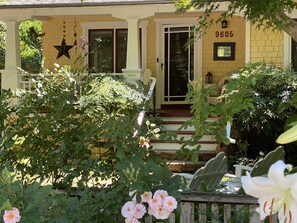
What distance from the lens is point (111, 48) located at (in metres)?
14.8

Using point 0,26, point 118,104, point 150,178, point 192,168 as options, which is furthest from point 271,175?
point 0,26

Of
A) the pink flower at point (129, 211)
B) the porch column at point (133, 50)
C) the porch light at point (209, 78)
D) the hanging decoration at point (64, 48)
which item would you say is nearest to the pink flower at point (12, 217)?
the pink flower at point (129, 211)

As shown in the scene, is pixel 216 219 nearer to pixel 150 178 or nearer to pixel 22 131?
pixel 150 178

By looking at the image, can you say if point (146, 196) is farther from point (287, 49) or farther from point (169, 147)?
point (287, 49)

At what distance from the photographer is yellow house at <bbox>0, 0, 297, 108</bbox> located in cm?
1216

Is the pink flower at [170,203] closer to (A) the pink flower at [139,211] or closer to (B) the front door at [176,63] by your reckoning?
(A) the pink flower at [139,211]

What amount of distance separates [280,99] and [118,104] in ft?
13.4

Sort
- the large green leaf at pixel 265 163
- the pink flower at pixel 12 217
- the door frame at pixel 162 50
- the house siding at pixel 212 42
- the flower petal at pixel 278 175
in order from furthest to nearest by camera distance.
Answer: the door frame at pixel 162 50
the house siding at pixel 212 42
the large green leaf at pixel 265 163
the pink flower at pixel 12 217
the flower petal at pixel 278 175

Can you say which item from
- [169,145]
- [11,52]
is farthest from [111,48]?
[169,145]

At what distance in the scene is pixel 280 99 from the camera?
9.98 m

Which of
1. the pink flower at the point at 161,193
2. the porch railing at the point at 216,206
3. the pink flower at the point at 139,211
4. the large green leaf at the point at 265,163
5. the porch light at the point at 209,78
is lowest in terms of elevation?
the porch railing at the point at 216,206

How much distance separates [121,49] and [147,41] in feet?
2.82

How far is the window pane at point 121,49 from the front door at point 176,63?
1.14 meters

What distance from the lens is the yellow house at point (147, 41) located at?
1216 cm
